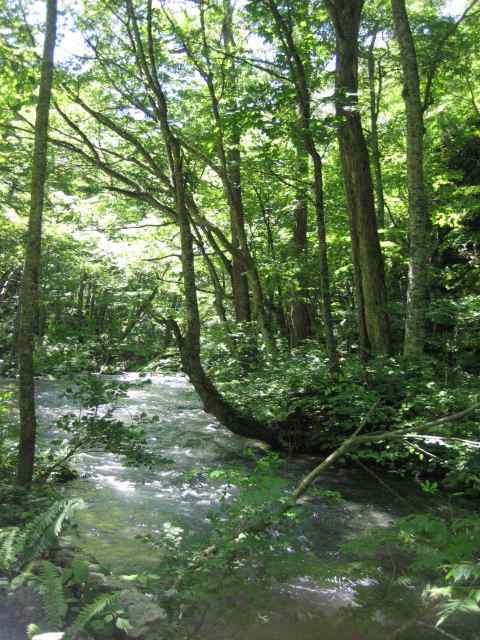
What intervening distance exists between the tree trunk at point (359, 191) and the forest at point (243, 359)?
4 cm

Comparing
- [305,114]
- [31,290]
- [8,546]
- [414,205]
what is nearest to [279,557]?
[8,546]

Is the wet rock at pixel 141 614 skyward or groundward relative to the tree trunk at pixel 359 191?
groundward

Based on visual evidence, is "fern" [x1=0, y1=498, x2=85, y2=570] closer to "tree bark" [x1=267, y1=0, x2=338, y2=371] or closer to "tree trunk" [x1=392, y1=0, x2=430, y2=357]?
"tree trunk" [x1=392, y1=0, x2=430, y2=357]

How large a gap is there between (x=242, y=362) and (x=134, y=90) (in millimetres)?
7140

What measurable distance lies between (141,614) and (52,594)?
0.71 m

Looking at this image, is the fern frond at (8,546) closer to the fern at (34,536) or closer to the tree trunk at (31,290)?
the fern at (34,536)

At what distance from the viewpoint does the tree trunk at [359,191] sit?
28.3 ft

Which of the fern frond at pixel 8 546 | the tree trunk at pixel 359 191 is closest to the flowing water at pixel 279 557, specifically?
the fern frond at pixel 8 546

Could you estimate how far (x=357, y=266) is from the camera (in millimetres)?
8758

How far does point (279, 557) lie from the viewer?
12.2 feet

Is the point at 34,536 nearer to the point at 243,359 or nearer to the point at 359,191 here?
the point at 359,191

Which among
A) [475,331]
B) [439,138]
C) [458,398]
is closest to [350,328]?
[475,331]

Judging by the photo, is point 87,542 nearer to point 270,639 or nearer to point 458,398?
point 270,639

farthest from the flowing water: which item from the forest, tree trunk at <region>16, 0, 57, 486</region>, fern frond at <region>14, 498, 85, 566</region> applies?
fern frond at <region>14, 498, 85, 566</region>
